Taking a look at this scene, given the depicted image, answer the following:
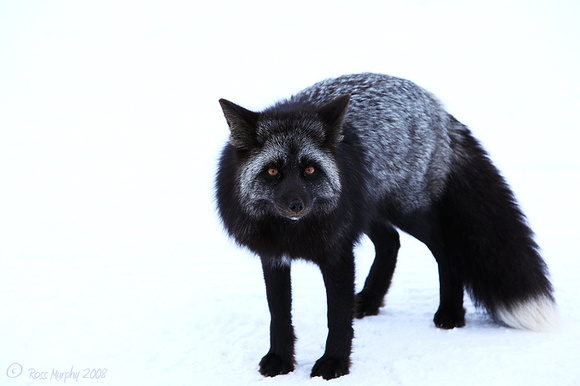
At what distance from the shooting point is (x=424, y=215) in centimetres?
511

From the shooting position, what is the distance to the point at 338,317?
4.30 meters

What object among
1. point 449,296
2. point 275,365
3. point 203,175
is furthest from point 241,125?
point 203,175

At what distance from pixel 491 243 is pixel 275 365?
2206mm

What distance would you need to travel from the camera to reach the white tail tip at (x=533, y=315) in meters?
4.81

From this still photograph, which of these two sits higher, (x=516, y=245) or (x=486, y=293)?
(x=516, y=245)

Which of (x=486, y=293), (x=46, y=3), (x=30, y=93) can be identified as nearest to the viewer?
(x=486, y=293)

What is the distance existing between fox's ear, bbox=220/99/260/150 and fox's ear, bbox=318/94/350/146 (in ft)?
1.57

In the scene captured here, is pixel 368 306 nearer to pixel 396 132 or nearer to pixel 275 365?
pixel 275 365

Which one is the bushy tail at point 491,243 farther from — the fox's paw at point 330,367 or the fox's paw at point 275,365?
the fox's paw at point 275,365

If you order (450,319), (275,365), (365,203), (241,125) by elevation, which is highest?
(241,125)

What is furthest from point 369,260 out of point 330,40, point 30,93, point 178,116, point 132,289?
point 30,93

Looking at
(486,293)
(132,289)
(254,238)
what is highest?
(254,238)

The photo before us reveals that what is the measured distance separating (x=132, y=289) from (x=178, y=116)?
8257 mm

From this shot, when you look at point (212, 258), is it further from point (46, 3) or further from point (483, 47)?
point (46, 3)
